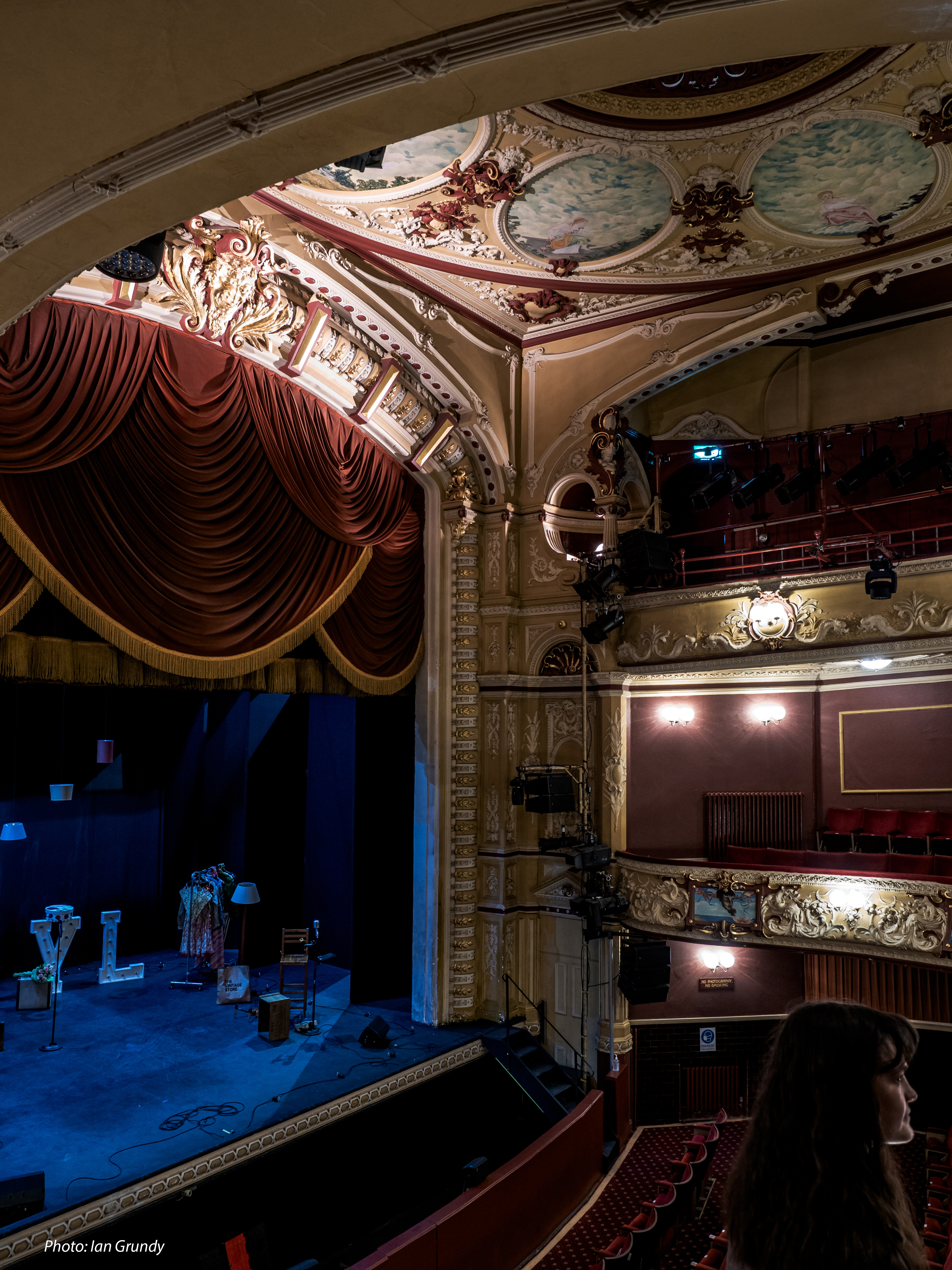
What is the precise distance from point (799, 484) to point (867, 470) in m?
0.77

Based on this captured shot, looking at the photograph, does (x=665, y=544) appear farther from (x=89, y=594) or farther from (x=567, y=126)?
(x=89, y=594)

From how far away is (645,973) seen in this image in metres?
9.94

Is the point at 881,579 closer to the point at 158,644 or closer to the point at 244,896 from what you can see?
the point at 158,644

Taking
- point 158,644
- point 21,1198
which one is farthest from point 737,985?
point 21,1198

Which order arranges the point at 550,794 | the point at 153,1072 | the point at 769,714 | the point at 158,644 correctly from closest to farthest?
the point at 158,644 → the point at 153,1072 → the point at 550,794 → the point at 769,714

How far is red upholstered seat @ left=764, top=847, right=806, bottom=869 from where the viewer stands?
9.80 m

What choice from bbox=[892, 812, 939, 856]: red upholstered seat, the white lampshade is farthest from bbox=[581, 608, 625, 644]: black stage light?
bbox=[892, 812, 939, 856]: red upholstered seat

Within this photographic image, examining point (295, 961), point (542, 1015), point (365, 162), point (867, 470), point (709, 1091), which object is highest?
point (365, 162)

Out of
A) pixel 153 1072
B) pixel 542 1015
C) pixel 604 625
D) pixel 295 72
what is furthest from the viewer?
pixel 542 1015

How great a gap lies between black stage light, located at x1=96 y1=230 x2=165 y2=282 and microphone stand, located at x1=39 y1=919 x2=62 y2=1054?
659 centimetres

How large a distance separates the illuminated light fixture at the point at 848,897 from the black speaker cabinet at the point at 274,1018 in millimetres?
5894

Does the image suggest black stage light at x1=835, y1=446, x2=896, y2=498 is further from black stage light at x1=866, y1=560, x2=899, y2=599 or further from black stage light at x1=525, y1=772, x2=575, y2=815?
black stage light at x1=525, y1=772, x2=575, y2=815

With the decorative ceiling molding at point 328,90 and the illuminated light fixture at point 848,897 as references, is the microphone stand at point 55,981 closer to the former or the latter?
the illuminated light fixture at point 848,897

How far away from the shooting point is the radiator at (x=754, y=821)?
1141 centimetres
